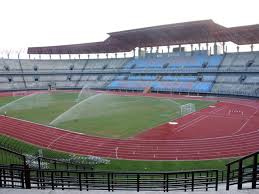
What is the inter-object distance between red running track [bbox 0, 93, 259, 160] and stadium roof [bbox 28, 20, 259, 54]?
24759 millimetres

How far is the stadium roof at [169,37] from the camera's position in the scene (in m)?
50.4

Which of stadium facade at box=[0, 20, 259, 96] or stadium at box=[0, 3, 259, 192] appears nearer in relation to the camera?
stadium at box=[0, 3, 259, 192]

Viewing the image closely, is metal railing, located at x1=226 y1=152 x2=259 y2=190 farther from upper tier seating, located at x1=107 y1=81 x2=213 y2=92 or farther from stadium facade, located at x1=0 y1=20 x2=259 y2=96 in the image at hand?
upper tier seating, located at x1=107 y1=81 x2=213 y2=92

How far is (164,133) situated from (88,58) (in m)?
67.3

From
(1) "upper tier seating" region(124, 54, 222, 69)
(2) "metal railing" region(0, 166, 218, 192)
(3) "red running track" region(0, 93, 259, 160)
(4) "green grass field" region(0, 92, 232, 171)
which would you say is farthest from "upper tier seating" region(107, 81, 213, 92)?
(2) "metal railing" region(0, 166, 218, 192)

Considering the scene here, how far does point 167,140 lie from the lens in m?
22.9

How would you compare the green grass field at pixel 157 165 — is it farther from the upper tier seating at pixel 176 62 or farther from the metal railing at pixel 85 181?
the upper tier seating at pixel 176 62

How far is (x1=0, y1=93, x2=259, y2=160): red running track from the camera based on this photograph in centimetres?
1989

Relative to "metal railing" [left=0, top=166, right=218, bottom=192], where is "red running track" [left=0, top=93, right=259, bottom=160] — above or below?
below

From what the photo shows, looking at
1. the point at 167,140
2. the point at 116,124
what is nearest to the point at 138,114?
the point at 116,124

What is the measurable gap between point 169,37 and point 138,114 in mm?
30488

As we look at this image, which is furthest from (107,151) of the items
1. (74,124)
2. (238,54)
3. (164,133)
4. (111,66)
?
(111,66)

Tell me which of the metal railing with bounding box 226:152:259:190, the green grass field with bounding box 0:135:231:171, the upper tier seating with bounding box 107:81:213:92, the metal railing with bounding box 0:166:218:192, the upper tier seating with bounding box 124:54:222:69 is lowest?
the green grass field with bounding box 0:135:231:171

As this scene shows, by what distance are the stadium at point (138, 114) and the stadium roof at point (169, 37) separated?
0.26m
